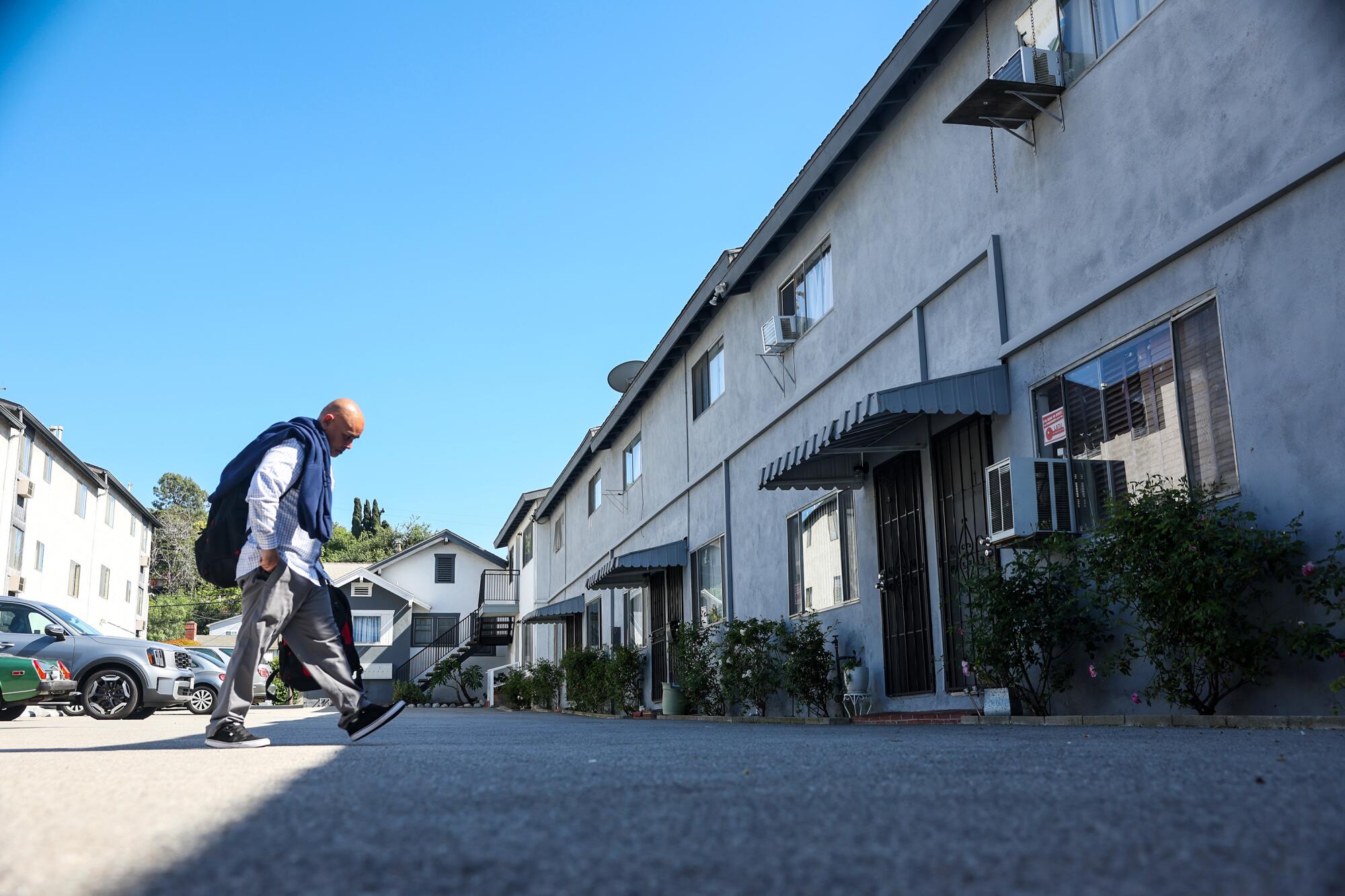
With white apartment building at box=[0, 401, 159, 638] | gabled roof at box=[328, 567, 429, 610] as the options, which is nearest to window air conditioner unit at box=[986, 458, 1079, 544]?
white apartment building at box=[0, 401, 159, 638]

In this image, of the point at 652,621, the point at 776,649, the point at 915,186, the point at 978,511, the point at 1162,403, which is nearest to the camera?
the point at 1162,403

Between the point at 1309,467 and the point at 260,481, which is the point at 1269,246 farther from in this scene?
the point at 260,481

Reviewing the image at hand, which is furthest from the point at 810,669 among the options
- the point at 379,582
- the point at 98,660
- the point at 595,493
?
the point at 379,582

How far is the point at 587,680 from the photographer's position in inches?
819

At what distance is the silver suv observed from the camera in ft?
46.0

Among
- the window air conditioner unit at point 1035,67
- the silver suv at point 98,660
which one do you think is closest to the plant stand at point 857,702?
the window air conditioner unit at point 1035,67

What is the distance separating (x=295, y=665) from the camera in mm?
5637

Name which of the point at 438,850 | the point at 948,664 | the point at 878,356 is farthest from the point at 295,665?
the point at 878,356

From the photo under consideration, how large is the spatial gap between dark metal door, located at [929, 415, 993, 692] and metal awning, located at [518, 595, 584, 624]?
16.6m

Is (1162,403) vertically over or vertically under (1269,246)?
under

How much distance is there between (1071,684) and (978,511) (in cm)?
175

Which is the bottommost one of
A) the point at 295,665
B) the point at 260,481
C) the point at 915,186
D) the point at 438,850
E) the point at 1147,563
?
the point at 438,850

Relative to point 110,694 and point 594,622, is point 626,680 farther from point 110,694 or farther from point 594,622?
point 110,694

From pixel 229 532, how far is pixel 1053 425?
5.57 metres
